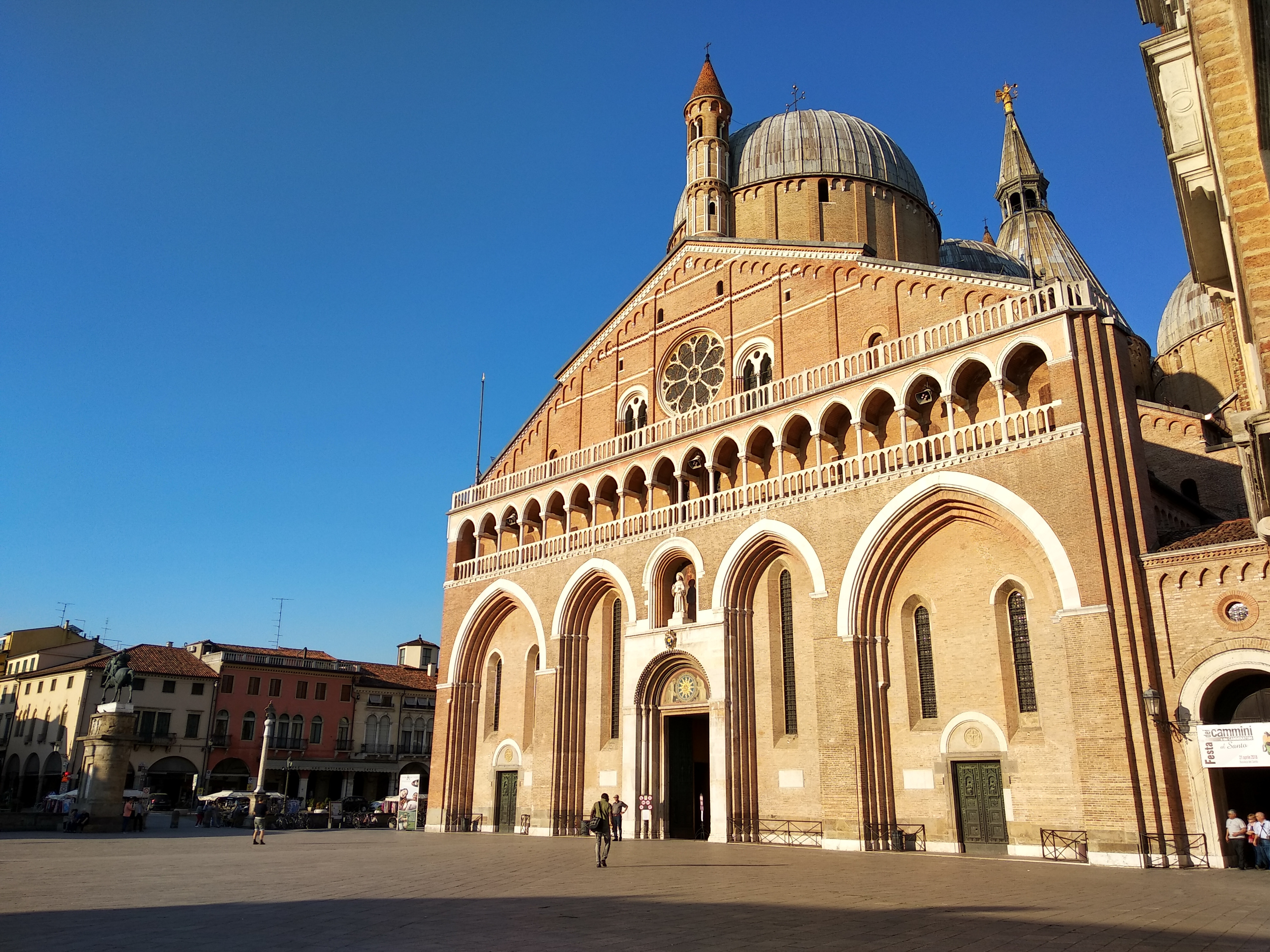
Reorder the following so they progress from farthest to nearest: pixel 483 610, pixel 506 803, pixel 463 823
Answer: pixel 483 610 → pixel 463 823 → pixel 506 803

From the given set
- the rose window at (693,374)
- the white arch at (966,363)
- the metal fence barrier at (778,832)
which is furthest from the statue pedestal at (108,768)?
the white arch at (966,363)

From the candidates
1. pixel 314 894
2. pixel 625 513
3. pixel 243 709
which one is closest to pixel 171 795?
pixel 243 709

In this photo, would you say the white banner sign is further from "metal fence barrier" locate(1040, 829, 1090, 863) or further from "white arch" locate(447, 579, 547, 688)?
"white arch" locate(447, 579, 547, 688)

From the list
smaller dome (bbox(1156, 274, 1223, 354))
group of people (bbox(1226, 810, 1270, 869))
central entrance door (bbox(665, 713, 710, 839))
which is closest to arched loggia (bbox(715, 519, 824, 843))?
central entrance door (bbox(665, 713, 710, 839))

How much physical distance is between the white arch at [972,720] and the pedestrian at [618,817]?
918 cm

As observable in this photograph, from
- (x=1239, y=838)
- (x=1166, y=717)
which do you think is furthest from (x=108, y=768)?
(x=1239, y=838)

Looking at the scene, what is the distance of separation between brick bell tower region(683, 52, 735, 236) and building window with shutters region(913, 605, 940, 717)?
1630cm

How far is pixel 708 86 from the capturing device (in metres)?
35.4

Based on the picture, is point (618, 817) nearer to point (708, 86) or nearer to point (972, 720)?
point (972, 720)

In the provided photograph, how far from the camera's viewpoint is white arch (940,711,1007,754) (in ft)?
63.9

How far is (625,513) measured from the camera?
2923cm

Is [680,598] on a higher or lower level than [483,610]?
lower

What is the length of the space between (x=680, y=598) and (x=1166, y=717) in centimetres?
1218

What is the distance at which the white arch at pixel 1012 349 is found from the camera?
2002cm
